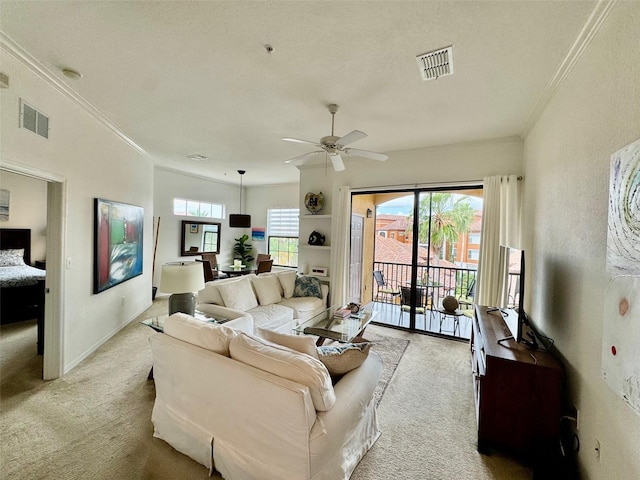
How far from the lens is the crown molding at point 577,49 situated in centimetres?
148

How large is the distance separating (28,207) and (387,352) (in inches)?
271

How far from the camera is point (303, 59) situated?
2.02 metres

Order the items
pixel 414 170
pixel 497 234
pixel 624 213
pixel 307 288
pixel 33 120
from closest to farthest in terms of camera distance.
Answer: 1. pixel 624 213
2. pixel 33 120
3. pixel 497 234
4. pixel 414 170
5. pixel 307 288

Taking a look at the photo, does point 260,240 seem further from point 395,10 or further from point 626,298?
point 626,298

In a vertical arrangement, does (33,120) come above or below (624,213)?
above

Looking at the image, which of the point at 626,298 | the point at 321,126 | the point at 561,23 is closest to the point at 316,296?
the point at 321,126

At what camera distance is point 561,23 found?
1619 millimetres

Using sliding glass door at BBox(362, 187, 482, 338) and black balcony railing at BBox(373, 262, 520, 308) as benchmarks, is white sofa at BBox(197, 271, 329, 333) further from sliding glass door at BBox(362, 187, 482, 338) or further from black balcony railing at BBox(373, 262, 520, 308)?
black balcony railing at BBox(373, 262, 520, 308)

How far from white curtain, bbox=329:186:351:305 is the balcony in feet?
2.66

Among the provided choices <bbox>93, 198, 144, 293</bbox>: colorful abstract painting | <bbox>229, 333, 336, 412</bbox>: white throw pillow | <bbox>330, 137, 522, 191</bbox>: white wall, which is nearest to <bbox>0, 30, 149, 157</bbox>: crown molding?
<bbox>93, 198, 144, 293</bbox>: colorful abstract painting

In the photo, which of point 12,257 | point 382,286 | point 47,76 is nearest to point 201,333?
point 47,76

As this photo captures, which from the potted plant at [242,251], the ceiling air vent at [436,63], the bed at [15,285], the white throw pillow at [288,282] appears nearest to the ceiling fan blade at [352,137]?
the ceiling air vent at [436,63]

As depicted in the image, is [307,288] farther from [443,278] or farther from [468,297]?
[468,297]

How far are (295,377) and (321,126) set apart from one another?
114 inches
